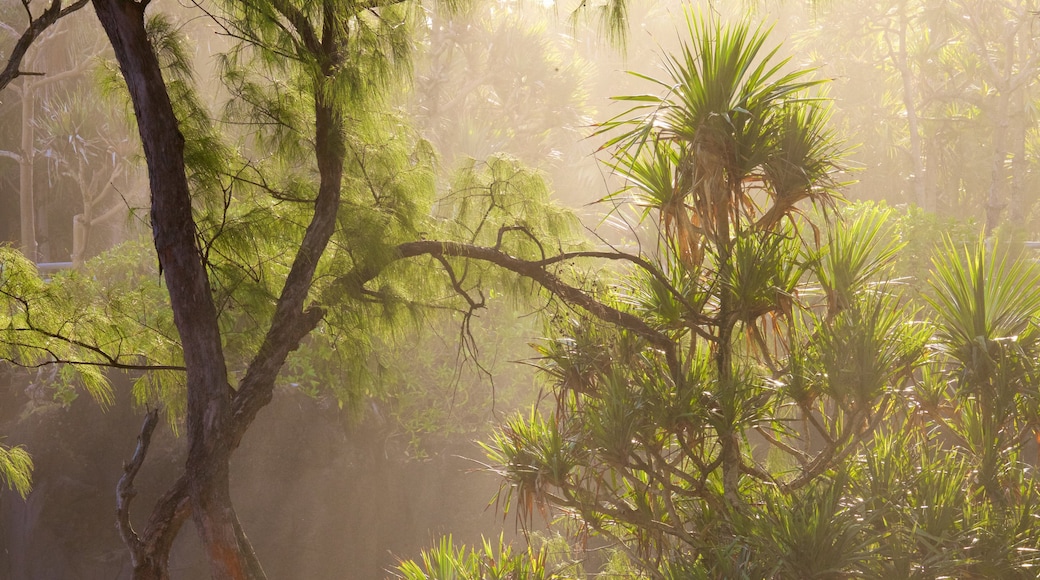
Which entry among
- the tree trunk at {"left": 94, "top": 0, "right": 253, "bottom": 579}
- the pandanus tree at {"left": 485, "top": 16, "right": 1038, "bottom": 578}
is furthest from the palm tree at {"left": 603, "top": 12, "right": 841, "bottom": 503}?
the tree trunk at {"left": 94, "top": 0, "right": 253, "bottom": 579}

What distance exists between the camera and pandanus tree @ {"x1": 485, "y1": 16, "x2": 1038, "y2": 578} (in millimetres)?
4090

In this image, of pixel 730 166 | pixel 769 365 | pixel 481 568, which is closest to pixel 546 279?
pixel 730 166

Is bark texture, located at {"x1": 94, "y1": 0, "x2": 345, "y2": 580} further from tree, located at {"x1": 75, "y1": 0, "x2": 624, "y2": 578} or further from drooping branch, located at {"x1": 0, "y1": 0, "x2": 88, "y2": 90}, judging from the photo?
drooping branch, located at {"x1": 0, "y1": 0, "x2": 88, "y2": 90}

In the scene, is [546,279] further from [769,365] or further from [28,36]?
[28,36]

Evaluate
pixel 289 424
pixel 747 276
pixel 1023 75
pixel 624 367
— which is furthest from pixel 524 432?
pixel 1023 75

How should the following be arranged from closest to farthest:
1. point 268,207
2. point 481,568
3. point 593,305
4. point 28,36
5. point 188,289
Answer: point 188,289
point 28,36
point 593,305
point 268,207
point 481,568

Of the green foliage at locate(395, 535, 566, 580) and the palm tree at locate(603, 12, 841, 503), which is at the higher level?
the palm tree at locate(603, 12, 841, 503)

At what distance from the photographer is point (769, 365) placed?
468 centimetres

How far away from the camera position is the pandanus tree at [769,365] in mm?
4090

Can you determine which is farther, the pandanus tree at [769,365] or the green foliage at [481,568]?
the green foliage at [481,568]

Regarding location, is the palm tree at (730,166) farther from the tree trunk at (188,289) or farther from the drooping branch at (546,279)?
the tree trunk at (188,289)

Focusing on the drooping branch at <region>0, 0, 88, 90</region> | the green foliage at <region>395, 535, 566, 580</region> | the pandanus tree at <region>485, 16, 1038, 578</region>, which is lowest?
the green foliage at <region>395, 535, 566, 580</region>

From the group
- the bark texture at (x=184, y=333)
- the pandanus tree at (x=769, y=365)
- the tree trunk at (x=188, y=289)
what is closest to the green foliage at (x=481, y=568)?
the pandanus tree at (x=769, y=365)

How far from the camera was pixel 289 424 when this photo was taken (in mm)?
10281
